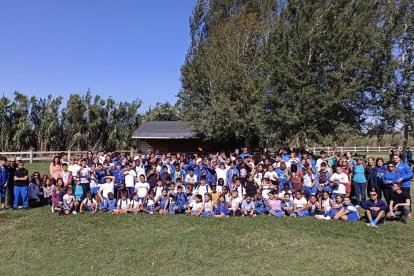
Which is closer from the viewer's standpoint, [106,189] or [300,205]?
[300,205]

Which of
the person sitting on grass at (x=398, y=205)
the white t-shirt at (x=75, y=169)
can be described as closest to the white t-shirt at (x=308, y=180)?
the person sitting on grass at (x=398, y=205)

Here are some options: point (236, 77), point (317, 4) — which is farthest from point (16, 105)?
point (317, 4)

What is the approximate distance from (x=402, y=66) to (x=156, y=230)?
1642 cm

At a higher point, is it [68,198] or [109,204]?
[68,198]

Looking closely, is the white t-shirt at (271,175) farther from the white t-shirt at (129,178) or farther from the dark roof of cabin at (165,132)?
the dark roof of cabin at (165,132)

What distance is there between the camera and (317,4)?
19.9 metres

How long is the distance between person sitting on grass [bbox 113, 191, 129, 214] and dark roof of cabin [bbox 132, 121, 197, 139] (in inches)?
619

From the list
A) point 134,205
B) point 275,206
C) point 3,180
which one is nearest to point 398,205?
point 275,206

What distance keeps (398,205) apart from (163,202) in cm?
633

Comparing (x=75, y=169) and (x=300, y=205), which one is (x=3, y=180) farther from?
(x=300, y=205)

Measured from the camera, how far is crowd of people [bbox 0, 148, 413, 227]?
1038 centimetres

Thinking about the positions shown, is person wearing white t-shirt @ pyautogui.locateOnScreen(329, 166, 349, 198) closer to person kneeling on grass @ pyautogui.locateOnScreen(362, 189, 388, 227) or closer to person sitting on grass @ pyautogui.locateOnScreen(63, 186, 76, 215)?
person kneeling on grass @ pyautogui.locateOnScreen(362, 189, 388, 227)

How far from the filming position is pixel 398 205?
32.0ft

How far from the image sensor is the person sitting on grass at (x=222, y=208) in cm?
1053
